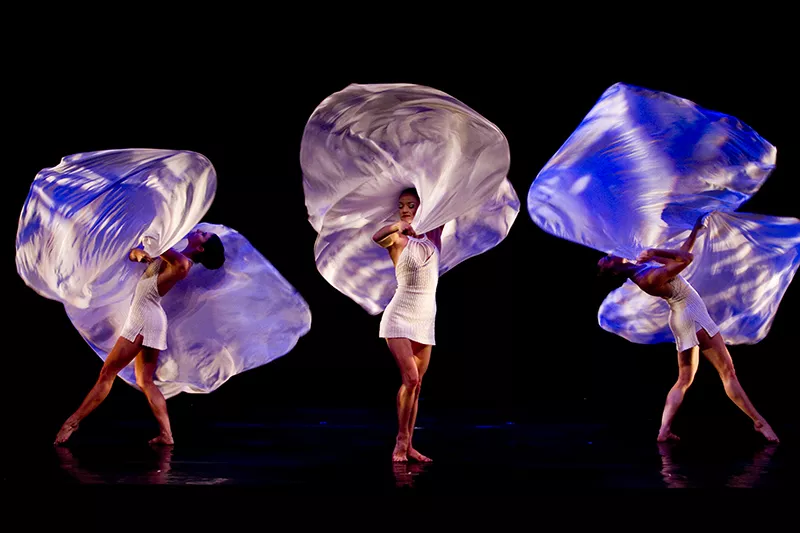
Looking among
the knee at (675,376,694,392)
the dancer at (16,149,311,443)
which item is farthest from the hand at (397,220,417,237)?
the knee at (675,376,694,392)

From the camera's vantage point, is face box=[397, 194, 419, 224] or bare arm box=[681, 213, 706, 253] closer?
face box=[397, 194, 419, 224]

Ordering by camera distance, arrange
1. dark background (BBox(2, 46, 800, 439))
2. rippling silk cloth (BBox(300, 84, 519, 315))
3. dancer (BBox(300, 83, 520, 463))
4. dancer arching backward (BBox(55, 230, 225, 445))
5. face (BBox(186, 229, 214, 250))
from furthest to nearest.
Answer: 1. dark background (BBox(2, 46, 800, 439))
2. face (BBox(186, 229, 214, 250))
3. dancer arching backward (BBox(55, 230, 225, 445))
4. rippling silk cloth (BBox(300, 84, 519, 315))
5. dancer (BBox(300, 83, 520, 463))

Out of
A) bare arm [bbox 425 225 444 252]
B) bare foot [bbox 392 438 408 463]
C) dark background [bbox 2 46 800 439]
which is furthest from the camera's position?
dark background [bbox 2 46 800 439]

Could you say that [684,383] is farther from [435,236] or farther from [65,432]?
[65,432]

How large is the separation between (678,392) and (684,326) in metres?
0.35

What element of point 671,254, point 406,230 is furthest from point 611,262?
point 406,230

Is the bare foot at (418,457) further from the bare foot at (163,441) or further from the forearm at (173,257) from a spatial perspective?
the forearm at (173,257)

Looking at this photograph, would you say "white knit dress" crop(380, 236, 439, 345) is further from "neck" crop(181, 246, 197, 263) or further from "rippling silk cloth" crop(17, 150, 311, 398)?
"neck" crop(181, 246, 197, 263)

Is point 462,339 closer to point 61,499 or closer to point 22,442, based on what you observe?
point 22,442

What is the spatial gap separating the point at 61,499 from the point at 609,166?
3.03 m

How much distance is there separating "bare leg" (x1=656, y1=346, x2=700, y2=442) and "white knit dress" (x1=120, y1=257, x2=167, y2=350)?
104 inches

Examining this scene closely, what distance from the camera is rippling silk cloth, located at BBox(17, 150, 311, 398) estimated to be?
4508mm

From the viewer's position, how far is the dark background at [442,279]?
239 inches

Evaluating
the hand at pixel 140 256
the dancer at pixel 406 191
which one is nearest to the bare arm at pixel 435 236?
the dancer at pixel 406 191
